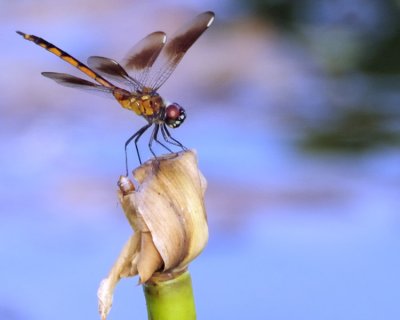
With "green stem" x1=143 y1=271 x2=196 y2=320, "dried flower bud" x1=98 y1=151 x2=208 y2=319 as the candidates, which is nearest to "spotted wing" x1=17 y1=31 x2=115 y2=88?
"dried flower bud" x1=98 y1=151 x2=208 y2=319

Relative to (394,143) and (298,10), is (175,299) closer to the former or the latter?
(394,143)

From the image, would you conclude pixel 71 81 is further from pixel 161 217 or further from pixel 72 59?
pixel 161 217

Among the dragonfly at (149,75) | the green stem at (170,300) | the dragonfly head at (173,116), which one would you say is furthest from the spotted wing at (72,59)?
the green stem at (170,300)

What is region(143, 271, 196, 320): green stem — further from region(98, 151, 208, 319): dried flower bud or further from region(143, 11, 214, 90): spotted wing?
region(143, 11, 214, 90): spotted wing

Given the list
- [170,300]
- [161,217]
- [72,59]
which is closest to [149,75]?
[72,59]

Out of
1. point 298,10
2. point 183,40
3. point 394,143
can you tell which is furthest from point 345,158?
point 183,40
